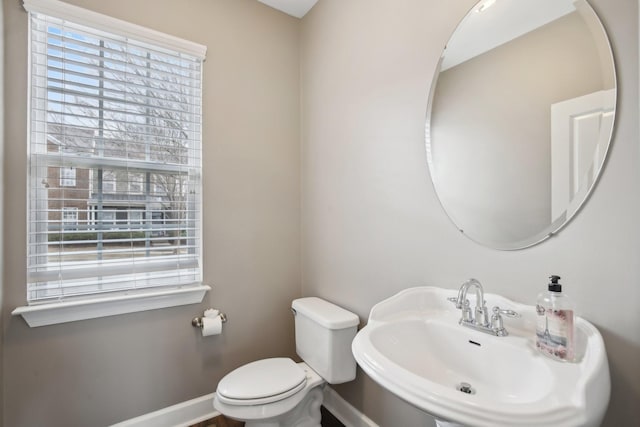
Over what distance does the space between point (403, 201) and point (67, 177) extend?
1.61 m

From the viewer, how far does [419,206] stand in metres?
1.32

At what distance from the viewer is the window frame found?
1.35 m

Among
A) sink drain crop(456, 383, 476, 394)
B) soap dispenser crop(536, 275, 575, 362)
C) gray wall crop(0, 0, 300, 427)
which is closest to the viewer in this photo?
soap dispenser crop(536, 275, 575, 362)

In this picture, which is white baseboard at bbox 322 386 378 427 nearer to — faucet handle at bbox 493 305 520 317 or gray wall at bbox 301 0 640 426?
gray wall at bbox 301 0 640 426

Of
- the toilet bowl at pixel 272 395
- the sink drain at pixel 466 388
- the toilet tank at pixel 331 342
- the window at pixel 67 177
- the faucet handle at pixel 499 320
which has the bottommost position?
the toilet bowl at pixel 272 395

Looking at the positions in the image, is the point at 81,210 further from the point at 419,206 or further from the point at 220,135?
the point at 419,206

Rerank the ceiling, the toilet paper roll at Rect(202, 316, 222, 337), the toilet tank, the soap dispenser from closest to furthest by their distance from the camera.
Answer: the soap dispenser < the toilet tank < the toilet paper roll at Rect(202, 316, 222, 337) < the ceiling

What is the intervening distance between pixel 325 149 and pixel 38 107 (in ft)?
4.66

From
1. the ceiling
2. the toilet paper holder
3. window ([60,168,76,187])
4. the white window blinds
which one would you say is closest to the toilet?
the toilet paper holder

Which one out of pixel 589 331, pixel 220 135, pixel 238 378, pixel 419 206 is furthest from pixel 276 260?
pixel 589 331

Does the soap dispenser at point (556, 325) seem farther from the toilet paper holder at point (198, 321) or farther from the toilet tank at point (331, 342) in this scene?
the toilet paper holder at point (198, 321)

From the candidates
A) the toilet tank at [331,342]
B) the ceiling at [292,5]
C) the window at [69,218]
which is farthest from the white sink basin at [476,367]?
the ceiling at [292,5]

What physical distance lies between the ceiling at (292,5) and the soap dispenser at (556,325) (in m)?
2.06

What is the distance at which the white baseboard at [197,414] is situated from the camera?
1.59 metres
